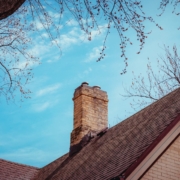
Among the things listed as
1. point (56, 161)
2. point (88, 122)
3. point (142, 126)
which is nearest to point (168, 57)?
point (88, 122)

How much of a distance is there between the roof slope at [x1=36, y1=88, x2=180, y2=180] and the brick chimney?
3.12 ft

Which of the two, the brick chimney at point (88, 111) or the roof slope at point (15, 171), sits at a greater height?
the brick chimney at point (88, 111)

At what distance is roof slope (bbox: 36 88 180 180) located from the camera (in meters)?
8.68

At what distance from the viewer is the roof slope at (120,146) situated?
8.68m

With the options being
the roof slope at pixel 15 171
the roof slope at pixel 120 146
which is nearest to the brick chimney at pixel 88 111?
the roof slope at pixel 120 146

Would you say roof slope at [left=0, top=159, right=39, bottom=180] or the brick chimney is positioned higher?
the brick chimney

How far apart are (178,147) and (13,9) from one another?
240 inches

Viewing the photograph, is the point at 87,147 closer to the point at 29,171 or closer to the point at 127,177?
the point at 29,171

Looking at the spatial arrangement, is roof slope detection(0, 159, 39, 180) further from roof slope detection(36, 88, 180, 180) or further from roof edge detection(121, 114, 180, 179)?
roof edge detection(121, 114, 180, 179)

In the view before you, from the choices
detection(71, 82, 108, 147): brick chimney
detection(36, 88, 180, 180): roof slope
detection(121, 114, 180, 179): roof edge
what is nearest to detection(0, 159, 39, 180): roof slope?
detection(36, 88, 180, 180): roof slope

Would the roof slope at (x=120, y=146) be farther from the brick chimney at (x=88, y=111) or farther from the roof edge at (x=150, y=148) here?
the brick chimney at (x=88, y=111)

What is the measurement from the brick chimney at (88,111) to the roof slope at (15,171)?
8.46 ft

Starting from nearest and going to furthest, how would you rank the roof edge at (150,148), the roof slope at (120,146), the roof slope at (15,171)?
the roof edge at (150,148), the roof slope at (120,146), the roof slope at (15,171)

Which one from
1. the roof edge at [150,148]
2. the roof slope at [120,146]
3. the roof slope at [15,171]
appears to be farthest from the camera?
the roof slope at [15,171]
